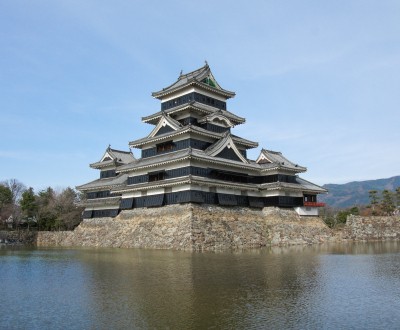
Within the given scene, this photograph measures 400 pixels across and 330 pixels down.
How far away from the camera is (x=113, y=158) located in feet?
155

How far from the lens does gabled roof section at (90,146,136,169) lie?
156 ft

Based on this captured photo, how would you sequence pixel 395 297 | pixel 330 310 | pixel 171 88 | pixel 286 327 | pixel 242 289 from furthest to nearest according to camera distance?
pixel 171 88 → pixel 242 289 → pixel 395 297 → pixel 330 310 → pixel 286 327

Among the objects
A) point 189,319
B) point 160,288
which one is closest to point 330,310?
point 189,319

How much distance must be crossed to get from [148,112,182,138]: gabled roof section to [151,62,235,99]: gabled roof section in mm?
3992

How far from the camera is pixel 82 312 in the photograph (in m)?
10.5

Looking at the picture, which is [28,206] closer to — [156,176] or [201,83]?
[156,176]

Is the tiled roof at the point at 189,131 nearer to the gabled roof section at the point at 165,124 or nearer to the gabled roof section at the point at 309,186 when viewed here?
the gabled roof section at the point at 165,124

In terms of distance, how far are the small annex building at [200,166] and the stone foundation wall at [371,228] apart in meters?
4.49

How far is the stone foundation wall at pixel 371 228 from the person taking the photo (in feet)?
137

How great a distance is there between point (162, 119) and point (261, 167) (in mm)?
11758

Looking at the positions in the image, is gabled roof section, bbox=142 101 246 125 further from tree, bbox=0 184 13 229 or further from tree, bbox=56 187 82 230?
tree, bbox=0 184 13 229

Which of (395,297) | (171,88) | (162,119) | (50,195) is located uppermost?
(171,88)

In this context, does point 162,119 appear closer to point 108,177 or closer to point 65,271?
point 108,177

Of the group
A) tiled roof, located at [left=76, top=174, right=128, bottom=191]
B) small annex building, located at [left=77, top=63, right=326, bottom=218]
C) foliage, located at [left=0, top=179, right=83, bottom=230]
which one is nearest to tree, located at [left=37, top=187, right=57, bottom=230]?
foliage, located at [left=0, top=179, right=83, bottom=230]
